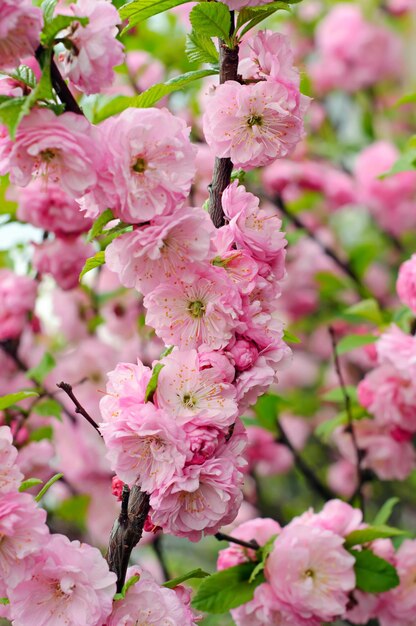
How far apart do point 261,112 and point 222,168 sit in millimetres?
71

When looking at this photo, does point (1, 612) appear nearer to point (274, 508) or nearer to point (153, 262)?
point (153, 262)

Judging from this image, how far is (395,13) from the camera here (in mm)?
2844

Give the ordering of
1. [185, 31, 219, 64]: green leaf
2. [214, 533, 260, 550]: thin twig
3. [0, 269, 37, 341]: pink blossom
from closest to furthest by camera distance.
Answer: [185, 31, 219, 64]: green leaf
[214, 533, 260, 550]: thin twig
[0, 269, 37, 341]: pink blossom

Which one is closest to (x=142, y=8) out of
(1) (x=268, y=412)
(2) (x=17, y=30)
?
(2) (x=17, y=30)

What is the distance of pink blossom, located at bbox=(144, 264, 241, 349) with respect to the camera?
751mm

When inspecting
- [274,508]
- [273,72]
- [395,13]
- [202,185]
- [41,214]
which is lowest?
[274,508]

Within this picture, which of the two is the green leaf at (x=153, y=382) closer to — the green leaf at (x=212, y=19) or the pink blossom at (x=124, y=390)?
the pink blossom at (x=124, y=390)

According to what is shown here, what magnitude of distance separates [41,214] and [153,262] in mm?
693

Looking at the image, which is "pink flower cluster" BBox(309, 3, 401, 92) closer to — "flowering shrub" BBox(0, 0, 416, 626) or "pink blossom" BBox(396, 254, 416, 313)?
"flowering shrub" BBox(0, 0, 416, 626)

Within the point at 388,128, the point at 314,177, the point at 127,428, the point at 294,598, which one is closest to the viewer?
the point at 127,428

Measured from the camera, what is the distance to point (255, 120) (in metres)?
0.80

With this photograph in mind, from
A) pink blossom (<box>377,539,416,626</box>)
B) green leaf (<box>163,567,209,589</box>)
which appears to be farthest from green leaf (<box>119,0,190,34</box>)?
pink blossom (<box>377,539,416,626</box>)

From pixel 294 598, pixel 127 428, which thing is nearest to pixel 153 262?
pixel 127 428

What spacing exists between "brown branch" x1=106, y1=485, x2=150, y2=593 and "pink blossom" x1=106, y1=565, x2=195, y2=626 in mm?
19
